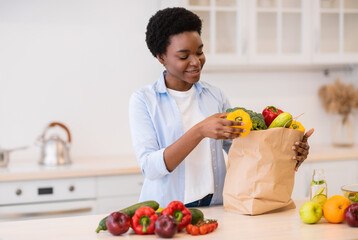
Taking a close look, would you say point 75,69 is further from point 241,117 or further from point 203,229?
point 203,229

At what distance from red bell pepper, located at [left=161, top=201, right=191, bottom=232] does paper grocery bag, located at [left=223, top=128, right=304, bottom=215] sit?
0.30 meters

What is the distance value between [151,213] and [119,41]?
2.22 meters

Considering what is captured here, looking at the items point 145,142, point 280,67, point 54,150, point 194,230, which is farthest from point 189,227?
point 280,67

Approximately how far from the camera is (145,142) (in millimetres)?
1923

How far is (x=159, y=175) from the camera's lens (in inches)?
74.9

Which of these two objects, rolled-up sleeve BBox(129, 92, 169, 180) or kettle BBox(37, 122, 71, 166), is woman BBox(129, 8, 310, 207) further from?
kettle BBox(37, 122, 71, 166)

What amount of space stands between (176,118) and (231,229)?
22.4 inches

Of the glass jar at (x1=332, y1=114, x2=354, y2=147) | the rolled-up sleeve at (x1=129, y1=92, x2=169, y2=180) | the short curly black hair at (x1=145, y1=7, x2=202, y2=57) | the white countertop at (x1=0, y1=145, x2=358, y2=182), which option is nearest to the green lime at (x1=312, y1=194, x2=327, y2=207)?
the rolled-up sleeve at (x1=129, y1=92, x2=169, y2=180)

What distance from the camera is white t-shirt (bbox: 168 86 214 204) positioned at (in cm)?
199

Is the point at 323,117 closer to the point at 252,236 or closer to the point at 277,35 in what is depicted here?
the point at 277,35

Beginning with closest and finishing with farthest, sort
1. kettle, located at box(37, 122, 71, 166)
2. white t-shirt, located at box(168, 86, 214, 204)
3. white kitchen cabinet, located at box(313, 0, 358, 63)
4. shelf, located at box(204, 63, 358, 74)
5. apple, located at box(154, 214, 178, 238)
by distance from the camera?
apple, located at box(154, 214, 178, 238) → white t-shirt, located at box(168, 86, 214, 204) → kettle, located at box(37, 122, 71, 166) → white kitchen cabinet, located at box(313, 0, 358, 63) → shelf, located at box(204, 63, 358, 74)

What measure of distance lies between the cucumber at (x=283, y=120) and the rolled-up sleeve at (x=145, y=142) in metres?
0.42

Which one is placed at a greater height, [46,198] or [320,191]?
[320,191]

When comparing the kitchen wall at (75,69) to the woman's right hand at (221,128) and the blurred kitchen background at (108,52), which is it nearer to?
the blurred kitchen background at (108,52)
